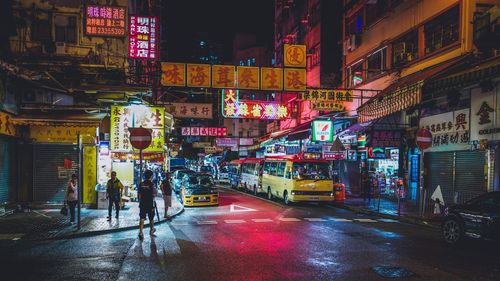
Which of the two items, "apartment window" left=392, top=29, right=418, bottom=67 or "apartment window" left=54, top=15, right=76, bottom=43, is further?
"apartment window" left=392, top=29, right=418, bottom=67

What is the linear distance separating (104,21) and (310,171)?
1255 cm

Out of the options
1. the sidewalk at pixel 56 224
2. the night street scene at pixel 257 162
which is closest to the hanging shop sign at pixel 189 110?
the night street scene at pixel 257 162

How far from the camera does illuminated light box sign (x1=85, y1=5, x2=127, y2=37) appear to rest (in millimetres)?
18250

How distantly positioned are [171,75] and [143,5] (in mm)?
14435

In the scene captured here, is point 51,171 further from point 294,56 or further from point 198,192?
point 294,56

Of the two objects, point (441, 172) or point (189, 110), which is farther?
point (189, 110)

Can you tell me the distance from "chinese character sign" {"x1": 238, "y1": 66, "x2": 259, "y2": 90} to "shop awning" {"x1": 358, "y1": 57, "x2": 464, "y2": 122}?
6158 mm

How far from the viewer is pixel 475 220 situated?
10.6 metres

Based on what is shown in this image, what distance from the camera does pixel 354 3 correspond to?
95.1ft

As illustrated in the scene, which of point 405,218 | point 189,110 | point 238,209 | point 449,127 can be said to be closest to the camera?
point 405,218

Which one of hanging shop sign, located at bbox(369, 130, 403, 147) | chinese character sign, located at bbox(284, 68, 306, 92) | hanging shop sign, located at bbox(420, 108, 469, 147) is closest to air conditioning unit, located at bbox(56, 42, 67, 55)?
chinese character sign, located at bbox(284, 68, 306, 92)

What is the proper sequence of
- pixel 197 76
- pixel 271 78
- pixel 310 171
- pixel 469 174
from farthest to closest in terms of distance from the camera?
pixel 310 171 < pixel 271 78 < pixel 469 174 < pixel 197 76

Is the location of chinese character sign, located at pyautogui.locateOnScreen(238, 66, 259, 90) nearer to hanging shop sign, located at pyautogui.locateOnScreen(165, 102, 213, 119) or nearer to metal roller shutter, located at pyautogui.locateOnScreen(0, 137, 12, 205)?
metal roller shutter, located at pyautogui.locateOnScreen(0, 137, 12, 205)

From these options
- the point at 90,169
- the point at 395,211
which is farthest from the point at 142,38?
Result: the point at 395,211
